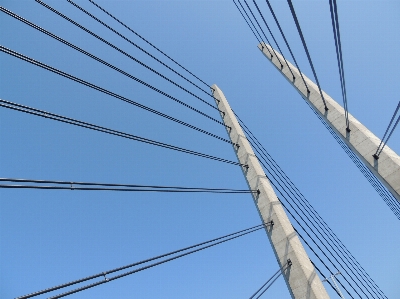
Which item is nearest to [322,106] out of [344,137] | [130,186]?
[344,137]

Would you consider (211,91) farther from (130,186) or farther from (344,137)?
(130,186)

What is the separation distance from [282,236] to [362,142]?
11.2 ft

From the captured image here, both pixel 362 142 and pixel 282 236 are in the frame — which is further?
pixel 362 142

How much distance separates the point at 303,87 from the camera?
941 centimetres

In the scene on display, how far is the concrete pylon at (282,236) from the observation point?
4832mm

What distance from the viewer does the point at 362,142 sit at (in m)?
6.64

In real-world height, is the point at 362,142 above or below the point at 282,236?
above

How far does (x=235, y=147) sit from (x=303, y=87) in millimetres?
3765

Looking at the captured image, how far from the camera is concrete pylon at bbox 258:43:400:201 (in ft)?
18.9

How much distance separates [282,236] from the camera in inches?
221

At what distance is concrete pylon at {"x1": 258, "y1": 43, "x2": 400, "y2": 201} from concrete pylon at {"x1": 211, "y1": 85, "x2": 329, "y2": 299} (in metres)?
2.51

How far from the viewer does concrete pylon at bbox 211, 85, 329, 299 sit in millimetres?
4832

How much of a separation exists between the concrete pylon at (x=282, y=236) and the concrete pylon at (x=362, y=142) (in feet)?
8.23

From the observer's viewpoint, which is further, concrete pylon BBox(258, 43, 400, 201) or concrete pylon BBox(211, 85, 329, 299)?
concrete pylon BBox(258, 43, 400, 201)
